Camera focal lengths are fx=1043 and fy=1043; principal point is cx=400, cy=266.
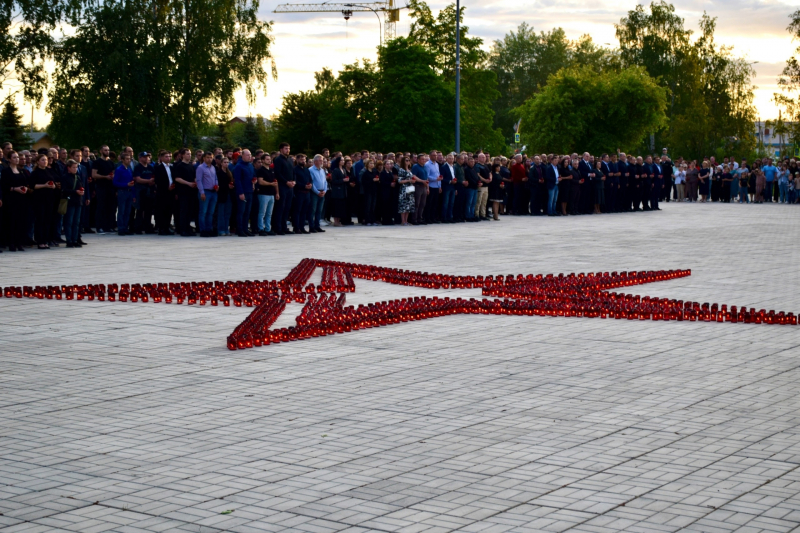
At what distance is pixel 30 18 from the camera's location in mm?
49375

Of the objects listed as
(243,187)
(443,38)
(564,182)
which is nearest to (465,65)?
(443,38)

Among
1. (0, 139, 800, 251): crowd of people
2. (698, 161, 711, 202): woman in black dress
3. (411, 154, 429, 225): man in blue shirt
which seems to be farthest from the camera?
(698, 161, 711, 202): woman in black dress

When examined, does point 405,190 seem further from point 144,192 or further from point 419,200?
point 144,192

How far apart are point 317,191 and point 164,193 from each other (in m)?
3.98

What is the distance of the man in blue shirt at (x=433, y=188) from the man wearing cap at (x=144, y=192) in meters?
8.28

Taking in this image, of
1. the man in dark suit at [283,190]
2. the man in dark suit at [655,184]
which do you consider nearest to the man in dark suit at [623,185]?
the man in dark suit at [655,184]

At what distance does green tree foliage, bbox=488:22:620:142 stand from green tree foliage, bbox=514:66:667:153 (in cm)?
4990

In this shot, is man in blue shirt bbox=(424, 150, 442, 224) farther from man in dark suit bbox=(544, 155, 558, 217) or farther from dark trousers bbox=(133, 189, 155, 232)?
dark trousers bbox=(133, 189, 155, 232)

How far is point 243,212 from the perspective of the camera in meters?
25.9

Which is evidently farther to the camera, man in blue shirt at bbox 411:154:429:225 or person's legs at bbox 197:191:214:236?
man in blue shirt at bbox 411:154:429:225

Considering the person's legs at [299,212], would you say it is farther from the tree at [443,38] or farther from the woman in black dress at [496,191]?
the tree at [443,38]

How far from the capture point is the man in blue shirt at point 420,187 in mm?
30156

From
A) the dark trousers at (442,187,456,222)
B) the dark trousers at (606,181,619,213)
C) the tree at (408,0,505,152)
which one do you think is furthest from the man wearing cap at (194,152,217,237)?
the tree at (408,0,505,152)

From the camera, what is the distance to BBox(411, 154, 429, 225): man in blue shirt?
98.9 feet
